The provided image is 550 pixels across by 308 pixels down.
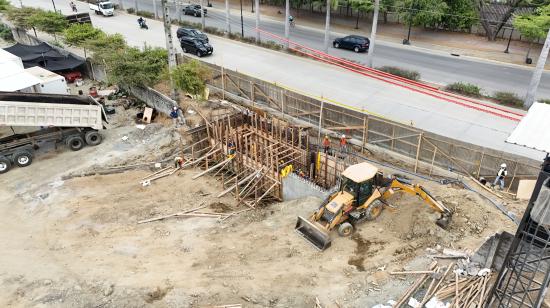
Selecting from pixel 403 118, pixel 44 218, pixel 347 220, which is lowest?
pixel 44 218

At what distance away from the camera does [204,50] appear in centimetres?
3331

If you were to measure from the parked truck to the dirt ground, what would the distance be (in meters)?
1.79

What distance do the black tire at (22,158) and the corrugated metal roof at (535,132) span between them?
22137mm

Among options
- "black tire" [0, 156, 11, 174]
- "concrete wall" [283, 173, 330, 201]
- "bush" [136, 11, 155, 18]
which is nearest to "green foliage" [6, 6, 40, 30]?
"bush" [136, 11, 155, 18]

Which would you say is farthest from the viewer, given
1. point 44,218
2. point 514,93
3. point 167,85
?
point 167,85

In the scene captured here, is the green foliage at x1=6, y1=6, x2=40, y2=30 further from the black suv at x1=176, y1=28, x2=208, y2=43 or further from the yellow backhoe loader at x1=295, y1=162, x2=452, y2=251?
the yellow backhoe loader at x1=295, y1=162, x2=452, y2=251

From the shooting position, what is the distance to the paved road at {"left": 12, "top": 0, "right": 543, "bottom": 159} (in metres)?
21.5

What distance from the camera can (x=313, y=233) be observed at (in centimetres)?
1565

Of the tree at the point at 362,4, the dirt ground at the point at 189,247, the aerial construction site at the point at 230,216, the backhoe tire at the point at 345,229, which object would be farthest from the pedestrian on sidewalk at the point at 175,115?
the tree at the point at 362,4

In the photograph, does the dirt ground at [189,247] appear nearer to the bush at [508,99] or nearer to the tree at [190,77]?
the tree at [190,77]

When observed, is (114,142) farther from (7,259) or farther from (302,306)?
(302,306)

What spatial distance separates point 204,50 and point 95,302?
2408 cm

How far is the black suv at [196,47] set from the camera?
33344mm

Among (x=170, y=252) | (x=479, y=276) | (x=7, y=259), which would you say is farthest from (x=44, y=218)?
(x=479, y=276)
